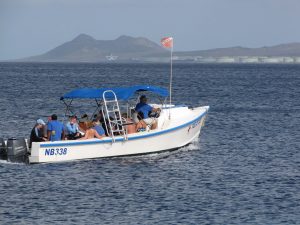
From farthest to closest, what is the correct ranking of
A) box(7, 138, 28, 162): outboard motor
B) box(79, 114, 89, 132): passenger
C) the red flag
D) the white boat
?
the red flag → box(79, 114, 89, 132): passenger → the white boat → box(7, 138, 28, 162): outboard motor

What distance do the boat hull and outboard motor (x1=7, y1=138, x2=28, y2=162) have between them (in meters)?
0.48

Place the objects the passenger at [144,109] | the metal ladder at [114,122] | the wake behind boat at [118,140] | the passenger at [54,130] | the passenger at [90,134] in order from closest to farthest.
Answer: the wake behind boat at [118,140], the passenger at [54,130], the passenger at [90,134], the metal ladder at [114,122], the passenger at [144,109]

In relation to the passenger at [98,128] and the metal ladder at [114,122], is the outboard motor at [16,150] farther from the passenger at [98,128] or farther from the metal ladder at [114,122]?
the metal ladder at [114,122]

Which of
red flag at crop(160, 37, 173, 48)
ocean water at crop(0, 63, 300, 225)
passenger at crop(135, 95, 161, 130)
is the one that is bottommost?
ocean water at crop(0, 63, 300, 225)

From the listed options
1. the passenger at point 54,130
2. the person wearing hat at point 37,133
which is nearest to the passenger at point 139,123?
the passenger at point 54,130

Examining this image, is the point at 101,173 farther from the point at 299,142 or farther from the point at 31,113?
the point at 31,113

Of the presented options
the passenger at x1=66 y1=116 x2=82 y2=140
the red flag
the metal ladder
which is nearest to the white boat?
the metal ladder

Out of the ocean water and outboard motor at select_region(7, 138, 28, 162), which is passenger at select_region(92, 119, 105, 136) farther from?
outboard motor at select_region(7, 138, 28, 162)

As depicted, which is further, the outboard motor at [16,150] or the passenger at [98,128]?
the passenger at [98,128]

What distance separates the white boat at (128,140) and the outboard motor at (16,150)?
1.55ft

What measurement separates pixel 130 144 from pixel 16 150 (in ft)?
15.0

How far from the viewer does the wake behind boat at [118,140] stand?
1249 inches

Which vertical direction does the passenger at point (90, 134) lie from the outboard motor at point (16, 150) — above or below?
above

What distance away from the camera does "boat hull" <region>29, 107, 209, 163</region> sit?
3177cm
